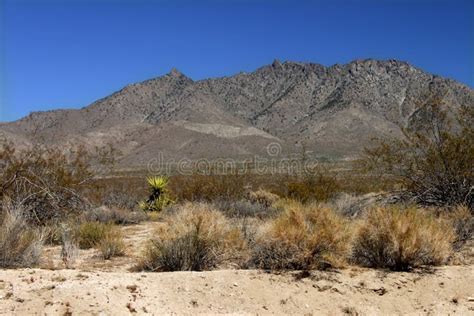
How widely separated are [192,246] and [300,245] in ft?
5.62

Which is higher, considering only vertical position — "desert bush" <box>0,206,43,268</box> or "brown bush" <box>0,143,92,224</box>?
"brown bush" <box>0,143,92,224</box>

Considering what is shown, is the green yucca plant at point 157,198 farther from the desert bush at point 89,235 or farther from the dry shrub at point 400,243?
the dry shrub at point 400,243

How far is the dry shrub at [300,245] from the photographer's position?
808cm

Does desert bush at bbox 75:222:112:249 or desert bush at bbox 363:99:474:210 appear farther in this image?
desert bush at bbox 363:99:474:210

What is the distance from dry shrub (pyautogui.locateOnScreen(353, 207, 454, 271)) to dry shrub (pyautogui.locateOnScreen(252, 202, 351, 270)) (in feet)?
1.13

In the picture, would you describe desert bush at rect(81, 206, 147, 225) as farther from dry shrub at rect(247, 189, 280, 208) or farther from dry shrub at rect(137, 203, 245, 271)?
dry shrub at rect(137, 203, 245, 271)

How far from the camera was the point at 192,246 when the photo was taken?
8.37 m

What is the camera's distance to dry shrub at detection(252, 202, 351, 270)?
26.5ft

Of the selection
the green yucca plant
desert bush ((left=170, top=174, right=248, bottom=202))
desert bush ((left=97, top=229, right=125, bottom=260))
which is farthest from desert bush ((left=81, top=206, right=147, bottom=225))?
desert bush ((left=97, top=229, right=125, bottom=260))

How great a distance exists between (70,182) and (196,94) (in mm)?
177871

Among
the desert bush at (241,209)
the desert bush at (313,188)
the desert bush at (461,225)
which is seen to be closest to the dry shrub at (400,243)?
the desert bush at (461,225)

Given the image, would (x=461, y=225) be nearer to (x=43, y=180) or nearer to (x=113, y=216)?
(x=43, y=180)

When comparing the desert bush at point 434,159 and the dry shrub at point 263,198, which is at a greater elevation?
the desert bush at point 434,159

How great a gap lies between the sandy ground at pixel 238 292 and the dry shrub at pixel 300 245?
10.4 inches
